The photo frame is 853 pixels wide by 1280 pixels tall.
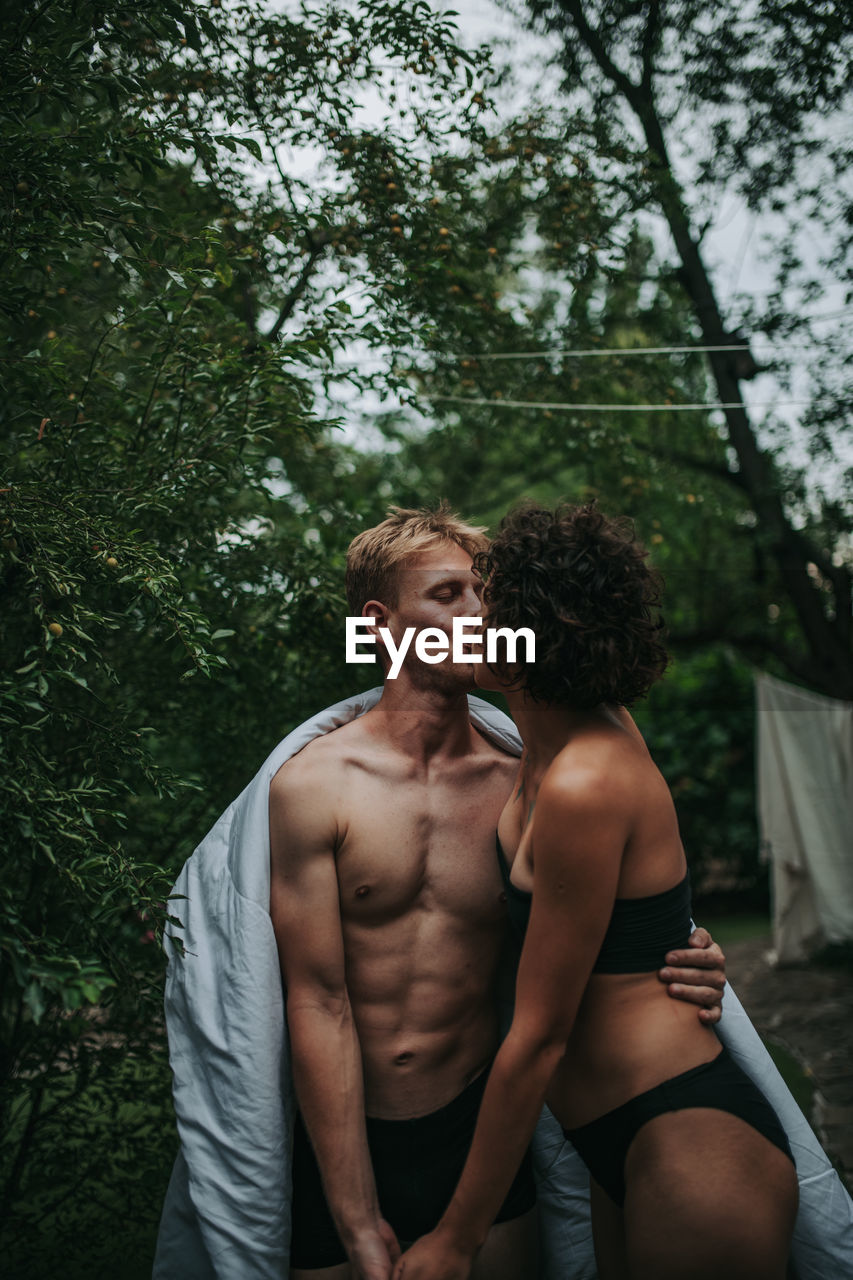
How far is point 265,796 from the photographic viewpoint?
1944mm

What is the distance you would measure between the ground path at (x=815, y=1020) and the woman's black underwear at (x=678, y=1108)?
2.53 m

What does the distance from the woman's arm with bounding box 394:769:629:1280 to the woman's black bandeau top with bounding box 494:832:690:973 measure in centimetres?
8

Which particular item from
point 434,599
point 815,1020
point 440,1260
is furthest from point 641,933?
point 815,1020

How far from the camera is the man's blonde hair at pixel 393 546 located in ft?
7.20

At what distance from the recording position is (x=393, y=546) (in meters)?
2.20

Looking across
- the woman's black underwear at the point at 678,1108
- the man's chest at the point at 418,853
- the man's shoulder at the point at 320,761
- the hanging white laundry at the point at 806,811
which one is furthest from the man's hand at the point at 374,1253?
the hanging white laundry at the point at 806,811

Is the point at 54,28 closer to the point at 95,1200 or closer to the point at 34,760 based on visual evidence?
the point at 34,760

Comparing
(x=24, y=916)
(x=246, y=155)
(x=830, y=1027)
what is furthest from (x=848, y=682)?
(x=24, y=916)

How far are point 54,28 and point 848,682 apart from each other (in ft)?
17.5

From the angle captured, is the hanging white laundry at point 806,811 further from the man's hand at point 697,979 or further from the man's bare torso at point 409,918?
the man's hand at point 697,979

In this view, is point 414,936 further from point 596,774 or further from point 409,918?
point 596,774

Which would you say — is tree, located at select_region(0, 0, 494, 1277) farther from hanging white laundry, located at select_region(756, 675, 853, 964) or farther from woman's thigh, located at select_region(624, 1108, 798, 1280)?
hanging white laundry, located at select_region(756, 675, 853, 964)

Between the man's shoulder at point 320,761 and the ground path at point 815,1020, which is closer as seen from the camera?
the man's shoulder at point 320,761

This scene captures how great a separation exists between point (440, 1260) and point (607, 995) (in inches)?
20.6
